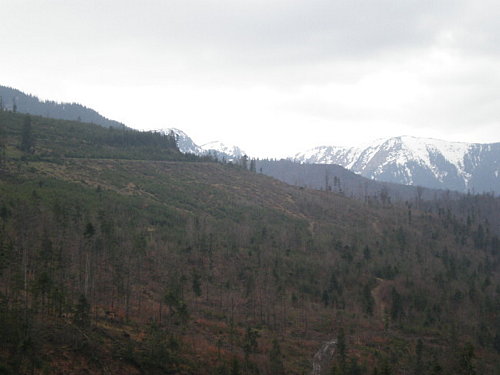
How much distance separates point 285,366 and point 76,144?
134 meters

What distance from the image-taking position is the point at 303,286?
86625mm

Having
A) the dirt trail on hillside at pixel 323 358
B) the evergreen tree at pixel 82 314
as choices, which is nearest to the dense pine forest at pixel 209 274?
the evergreen tree at pixel 82 314

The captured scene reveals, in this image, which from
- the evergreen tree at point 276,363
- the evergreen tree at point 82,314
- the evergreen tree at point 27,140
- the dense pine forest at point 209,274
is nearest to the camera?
the evergreen tree at point 82,314

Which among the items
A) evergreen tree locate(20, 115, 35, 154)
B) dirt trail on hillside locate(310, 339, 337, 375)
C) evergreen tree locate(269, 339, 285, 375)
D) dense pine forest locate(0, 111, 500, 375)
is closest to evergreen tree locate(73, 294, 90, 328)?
dense pine forest locate(0, 111, 500, 375)

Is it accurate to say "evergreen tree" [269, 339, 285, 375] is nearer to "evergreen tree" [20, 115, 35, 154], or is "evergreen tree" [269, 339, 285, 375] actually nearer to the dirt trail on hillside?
the dirt trail on hillside

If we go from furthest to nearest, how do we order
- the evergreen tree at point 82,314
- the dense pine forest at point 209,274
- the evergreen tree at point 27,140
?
1. the evergreen tree at point 27,140
2. the dense pine forest at point 209,274
3. the evergreen tree at point 82,314

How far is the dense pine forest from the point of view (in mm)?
40625

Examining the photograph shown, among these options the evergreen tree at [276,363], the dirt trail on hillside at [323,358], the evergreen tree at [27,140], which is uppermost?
the evergreen tree at [27,140]

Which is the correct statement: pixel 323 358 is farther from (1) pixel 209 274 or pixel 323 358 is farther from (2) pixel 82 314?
(1) pixel 209 274

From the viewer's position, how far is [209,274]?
81.5m

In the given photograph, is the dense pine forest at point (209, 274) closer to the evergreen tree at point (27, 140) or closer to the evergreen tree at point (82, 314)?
the evergreen tree at point (82, 314)

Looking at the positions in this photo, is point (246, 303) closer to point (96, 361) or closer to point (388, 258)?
point (96, 361)

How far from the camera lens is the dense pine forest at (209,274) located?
40625 millimetres

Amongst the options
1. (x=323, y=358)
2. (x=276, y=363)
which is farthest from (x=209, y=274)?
(x=276, y=363)
